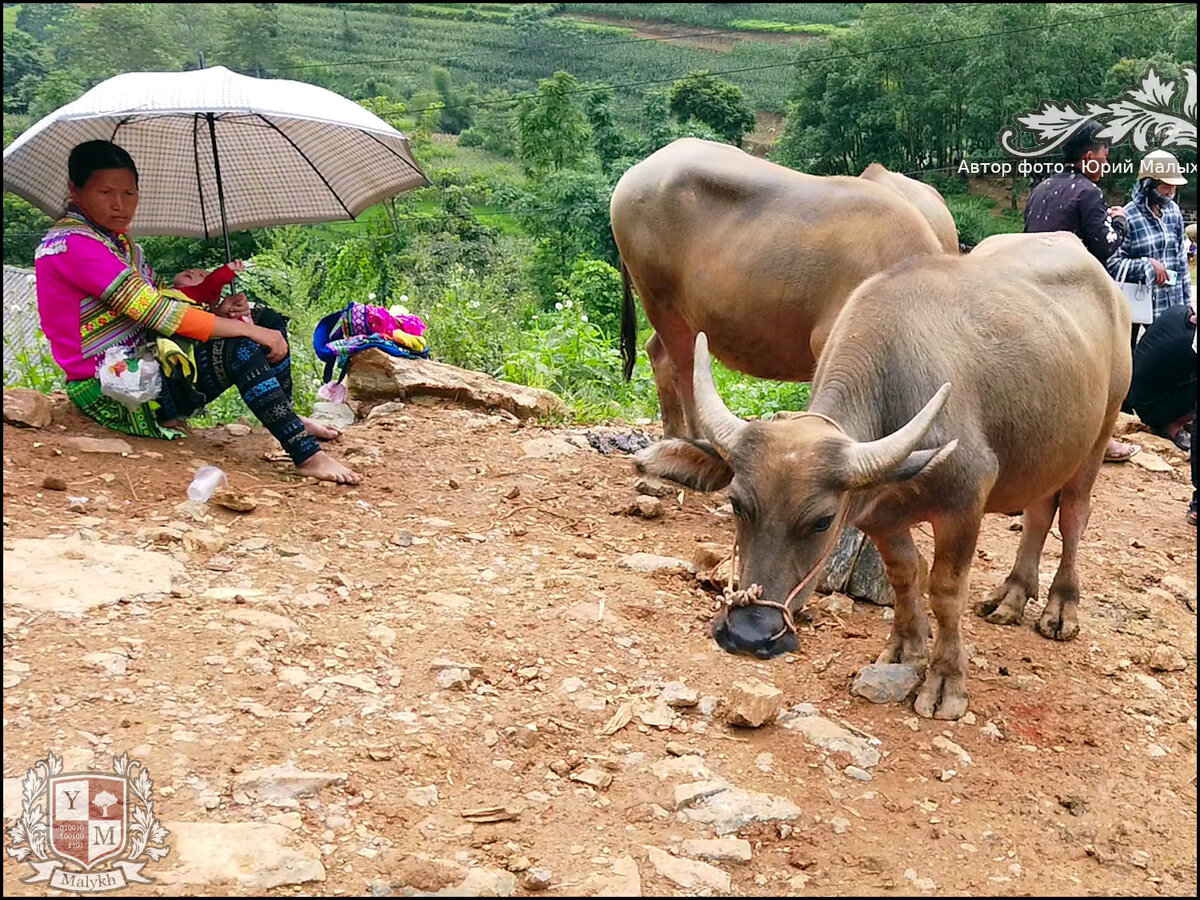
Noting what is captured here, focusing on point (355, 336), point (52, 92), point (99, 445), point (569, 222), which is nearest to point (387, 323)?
point (355, 336)

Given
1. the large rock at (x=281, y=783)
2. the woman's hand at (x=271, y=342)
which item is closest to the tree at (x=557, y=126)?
the woman's hand at (x=271, y=342)

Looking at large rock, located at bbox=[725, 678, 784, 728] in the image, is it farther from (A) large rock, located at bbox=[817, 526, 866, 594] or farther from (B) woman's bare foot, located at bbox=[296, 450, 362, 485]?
(B) woman's bare foot, located at bbox=[296, 450, 362, 485]

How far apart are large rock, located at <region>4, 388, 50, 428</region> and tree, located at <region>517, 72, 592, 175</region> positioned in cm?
2556

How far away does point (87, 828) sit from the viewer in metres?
2.41

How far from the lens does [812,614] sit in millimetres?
4152

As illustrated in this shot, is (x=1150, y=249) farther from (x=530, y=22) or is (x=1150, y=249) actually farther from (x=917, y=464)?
(x=530, y=22)

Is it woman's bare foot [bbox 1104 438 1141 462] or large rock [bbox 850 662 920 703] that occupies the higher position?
large rock [bbox 850 662 920 703]

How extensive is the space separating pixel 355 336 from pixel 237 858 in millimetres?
4235

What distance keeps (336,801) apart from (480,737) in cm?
52

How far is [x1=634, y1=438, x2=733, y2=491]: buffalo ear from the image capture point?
3.11m

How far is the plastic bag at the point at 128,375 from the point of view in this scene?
4.37m

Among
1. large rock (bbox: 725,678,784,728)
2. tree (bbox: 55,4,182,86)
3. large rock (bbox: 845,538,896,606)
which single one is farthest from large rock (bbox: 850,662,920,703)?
tree (bbox: 55,4,182,86)

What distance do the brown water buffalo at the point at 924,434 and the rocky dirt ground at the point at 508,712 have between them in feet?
1.57

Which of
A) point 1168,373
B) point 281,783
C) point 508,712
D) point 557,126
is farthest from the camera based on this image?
point 557,126
